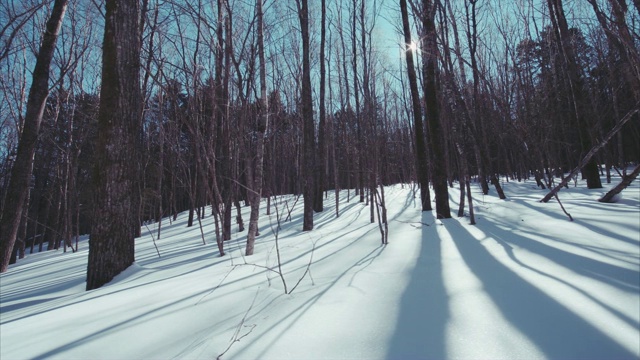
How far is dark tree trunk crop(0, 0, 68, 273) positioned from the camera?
5.73 m

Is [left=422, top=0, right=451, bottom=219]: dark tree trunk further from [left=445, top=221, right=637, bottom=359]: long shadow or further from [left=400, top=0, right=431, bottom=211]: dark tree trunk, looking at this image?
[left=445, top=221, right=637, bottom=359]: long shadow

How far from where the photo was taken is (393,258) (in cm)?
304

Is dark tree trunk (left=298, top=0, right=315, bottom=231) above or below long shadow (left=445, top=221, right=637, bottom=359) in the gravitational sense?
above

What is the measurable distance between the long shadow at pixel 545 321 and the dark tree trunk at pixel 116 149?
3.69m

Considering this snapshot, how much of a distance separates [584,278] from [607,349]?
2.53 ft

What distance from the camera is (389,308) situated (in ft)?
6.20

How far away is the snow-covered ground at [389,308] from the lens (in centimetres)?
147

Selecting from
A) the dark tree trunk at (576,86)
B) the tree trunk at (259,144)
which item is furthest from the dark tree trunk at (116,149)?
the dark tree trunk at (576,86)

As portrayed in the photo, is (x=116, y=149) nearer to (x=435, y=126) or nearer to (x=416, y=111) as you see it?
(x=435, y=126)

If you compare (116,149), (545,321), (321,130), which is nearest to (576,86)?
(321,130)

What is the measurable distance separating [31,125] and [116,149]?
12.8 ft

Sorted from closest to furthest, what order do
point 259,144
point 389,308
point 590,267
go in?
point 389,308 < point 590,267 < point 259,144

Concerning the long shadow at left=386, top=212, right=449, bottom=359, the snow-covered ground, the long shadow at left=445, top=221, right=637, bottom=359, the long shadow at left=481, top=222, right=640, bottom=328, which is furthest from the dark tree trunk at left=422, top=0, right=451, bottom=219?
the long shadow at left=445, top=221, right=637, bottom=359

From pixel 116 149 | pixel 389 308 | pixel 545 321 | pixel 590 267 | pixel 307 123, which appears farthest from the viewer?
pixel 307 123
